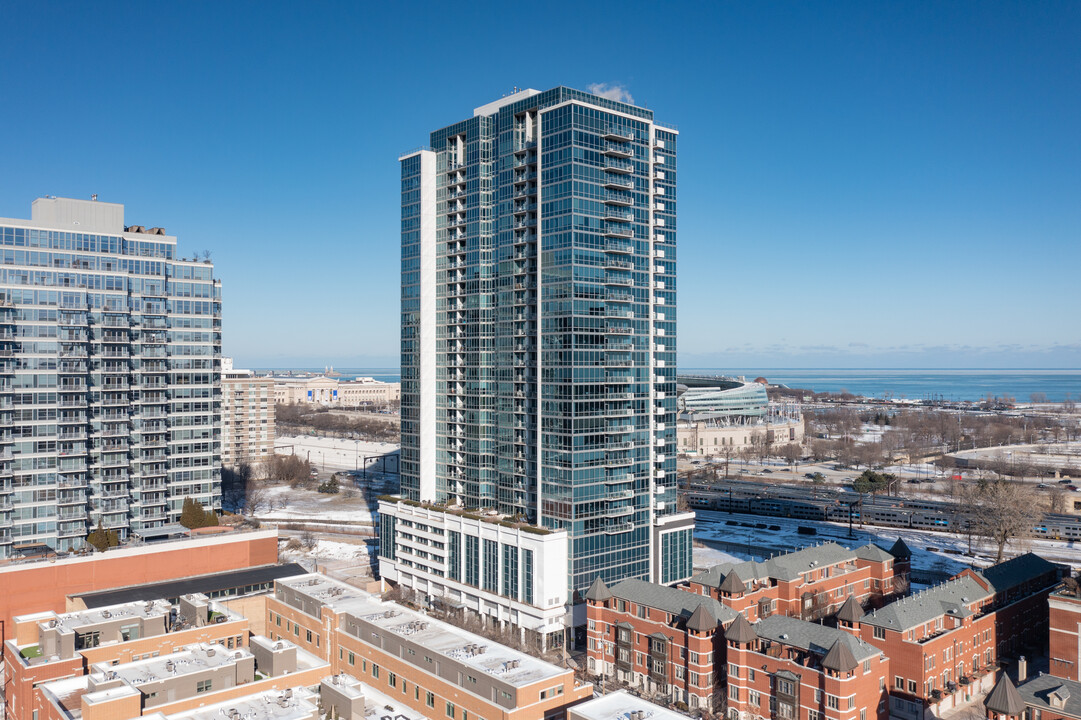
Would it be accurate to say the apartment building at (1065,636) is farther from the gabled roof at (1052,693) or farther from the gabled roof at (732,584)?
the gabled roof at (732,584)

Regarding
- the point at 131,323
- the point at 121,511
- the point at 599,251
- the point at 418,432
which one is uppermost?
the point at 599,251

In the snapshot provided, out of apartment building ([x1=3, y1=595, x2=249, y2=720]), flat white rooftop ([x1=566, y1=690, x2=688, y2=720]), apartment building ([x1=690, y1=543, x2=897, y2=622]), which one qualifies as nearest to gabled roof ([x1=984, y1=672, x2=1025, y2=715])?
flat white rooftop ([x1=566, y1=690, x2=688, y2=720])

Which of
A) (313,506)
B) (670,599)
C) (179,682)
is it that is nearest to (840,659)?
(670,599)

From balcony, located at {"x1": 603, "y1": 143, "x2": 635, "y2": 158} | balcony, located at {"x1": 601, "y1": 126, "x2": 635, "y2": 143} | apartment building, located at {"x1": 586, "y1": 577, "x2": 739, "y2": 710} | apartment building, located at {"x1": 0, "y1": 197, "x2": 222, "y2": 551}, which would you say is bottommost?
apartment building, located at {"x1": 586, "y1": 577, "x2": 739, "y2": 710}

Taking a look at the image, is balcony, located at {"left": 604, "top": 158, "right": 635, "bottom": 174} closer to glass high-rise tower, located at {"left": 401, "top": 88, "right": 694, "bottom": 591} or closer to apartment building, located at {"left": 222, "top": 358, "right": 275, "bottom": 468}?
glass high-rise tower, located at {"left": 401, "top": 88, "right": 694, "bottom": 591}

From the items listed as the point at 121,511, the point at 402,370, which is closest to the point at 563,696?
the point at 402,370

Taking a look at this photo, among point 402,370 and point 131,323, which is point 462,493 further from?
point 131,323
